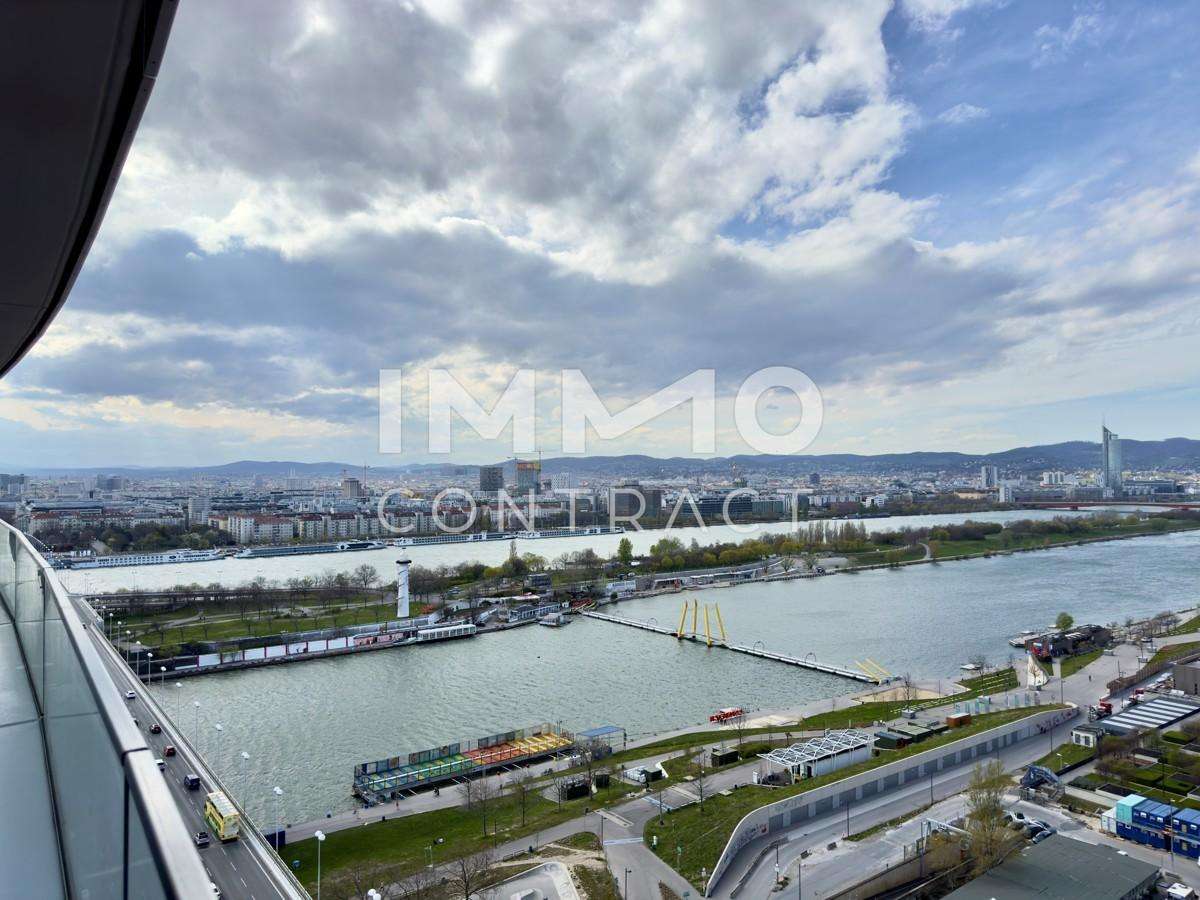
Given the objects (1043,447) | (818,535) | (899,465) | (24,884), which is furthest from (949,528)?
(1043,447)

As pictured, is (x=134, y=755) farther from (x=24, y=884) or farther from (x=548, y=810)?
(x=548, y=810)

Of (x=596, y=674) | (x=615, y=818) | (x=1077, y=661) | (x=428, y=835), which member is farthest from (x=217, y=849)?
(x=1077, y=661)

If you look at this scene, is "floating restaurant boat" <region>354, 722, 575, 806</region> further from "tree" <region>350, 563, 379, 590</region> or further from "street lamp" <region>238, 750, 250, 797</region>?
"tree" <region>350, 563, 379, 590</region>

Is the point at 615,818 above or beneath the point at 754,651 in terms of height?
above

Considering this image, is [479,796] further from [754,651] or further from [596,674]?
[754,651]

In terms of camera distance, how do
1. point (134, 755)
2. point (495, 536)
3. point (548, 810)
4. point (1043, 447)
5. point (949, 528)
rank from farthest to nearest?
point (1043, 447), point (495, 536), point (949, 528), point (548, 810), point (134, 755)

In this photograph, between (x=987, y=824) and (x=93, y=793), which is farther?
(x=987, y=824)
